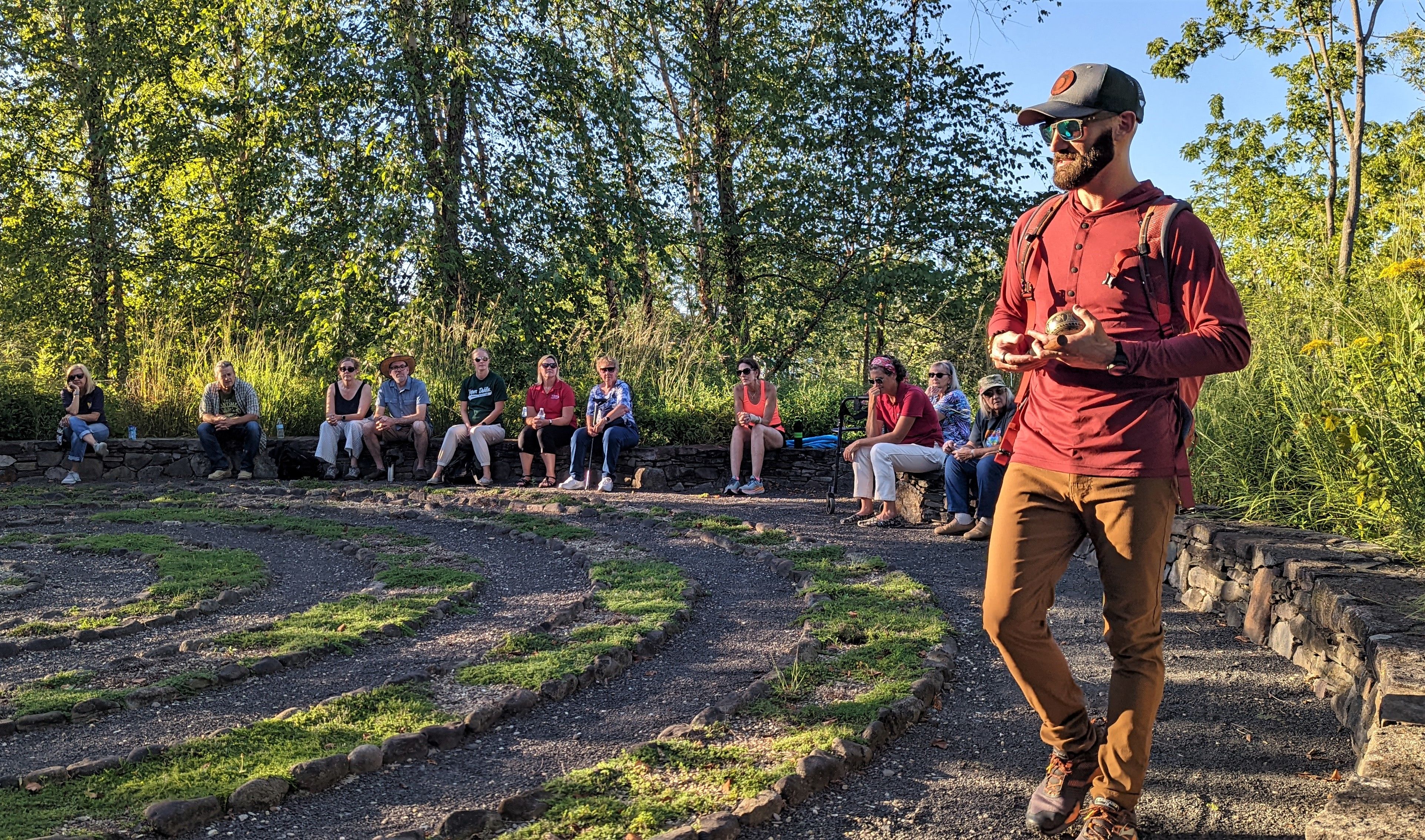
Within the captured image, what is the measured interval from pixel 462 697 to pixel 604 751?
829mm

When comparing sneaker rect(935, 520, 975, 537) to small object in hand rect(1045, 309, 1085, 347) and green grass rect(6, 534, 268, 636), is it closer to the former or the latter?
green grass rect(6, 534, 268, 636)

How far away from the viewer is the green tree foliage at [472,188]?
15195 millimetres

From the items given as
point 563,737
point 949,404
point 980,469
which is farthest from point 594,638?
point 949,404

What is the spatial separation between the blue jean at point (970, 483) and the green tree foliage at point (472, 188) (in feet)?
23.7

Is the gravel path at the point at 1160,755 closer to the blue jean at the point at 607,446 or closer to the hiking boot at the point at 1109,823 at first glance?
the hiking boot at the point at 1109,823

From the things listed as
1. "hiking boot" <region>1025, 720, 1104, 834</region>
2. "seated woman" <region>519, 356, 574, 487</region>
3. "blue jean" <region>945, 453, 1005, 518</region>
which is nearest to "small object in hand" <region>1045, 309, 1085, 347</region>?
"hiking boot" <region>1025, 720, 1104, 834</region>

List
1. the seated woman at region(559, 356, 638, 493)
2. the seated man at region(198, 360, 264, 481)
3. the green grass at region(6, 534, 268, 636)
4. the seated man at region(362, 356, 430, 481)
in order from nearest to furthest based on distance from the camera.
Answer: the green grass at region(6, 534, 268, 636), the seated woman at region(559, 356, 638, 493), the seated man at region(362, 356, 430, 481), the seated man at region(198, 360, 264, 481)

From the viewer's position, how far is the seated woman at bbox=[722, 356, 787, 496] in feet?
38.4

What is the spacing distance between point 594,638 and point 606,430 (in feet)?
23.1

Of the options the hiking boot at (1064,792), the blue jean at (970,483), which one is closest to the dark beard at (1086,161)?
the hiking boot at (1064,792)

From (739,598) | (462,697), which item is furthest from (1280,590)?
(462,697)

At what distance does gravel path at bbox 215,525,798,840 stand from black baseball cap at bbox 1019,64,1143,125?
95.6 inches

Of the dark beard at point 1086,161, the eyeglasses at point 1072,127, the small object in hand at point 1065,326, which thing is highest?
the eyeglasses at point 1072,127

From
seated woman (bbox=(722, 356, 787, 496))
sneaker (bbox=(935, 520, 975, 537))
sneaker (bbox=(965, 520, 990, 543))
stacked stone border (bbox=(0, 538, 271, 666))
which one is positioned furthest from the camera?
seated woman (bbox=(722, 356, 787, 496))
